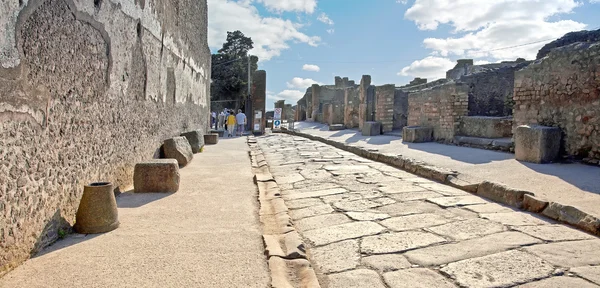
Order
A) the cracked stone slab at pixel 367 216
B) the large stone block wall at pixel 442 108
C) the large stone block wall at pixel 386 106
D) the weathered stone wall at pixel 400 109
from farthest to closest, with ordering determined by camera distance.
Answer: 1. the weathered stone wall at pixel 400 109
2. the large stone block wall at pixel 386 106
3. the large stone block wall at pixel 442 108
4. the cracked stone slab at pixel 367 216

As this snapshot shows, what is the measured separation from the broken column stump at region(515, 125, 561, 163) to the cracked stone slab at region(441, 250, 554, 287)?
15.3ft

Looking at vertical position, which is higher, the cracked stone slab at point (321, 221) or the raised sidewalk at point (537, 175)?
the raised sidewalk at point (537, 175)

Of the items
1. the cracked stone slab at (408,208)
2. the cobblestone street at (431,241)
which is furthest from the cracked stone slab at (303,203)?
the cracked stone slab at (408,208)

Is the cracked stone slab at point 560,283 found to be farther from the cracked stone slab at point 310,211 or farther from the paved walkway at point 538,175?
the cracked stone slab at point 310,211

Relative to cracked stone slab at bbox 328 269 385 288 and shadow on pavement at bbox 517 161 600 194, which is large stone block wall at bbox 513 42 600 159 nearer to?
shadow on pavement at bbox 517 161 600 194

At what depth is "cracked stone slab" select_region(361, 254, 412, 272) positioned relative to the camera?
2.30 meters

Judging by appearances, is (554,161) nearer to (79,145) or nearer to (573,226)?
(573,226)

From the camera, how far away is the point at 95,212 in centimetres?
286

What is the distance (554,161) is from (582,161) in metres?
0.39

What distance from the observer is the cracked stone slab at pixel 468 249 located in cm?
241

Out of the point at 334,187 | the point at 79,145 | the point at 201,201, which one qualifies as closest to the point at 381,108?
the point at 334,187

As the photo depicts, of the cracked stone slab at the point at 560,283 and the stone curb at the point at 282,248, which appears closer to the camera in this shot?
the cracked stone slab at the point at 560,283

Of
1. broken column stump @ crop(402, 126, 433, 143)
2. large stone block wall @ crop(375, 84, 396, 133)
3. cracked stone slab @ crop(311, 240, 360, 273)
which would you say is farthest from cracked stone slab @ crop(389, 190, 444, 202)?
large stone block wall @ crop(375, 84, 396, 133)

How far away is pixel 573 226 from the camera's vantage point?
3049mm
